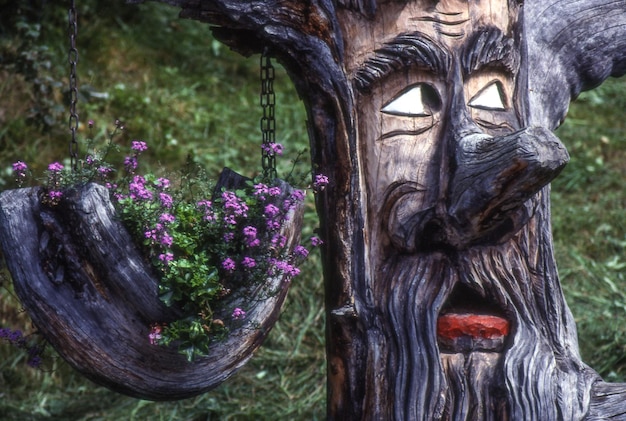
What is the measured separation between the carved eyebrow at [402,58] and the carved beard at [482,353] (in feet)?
2.05

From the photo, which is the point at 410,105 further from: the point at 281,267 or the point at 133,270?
the point at 133,270

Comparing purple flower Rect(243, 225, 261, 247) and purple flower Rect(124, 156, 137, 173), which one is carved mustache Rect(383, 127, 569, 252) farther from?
purple flower Rect(124, 156, 137, 173)

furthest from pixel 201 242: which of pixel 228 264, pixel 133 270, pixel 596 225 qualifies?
pixel 596 225

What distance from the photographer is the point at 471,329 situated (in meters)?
3.31

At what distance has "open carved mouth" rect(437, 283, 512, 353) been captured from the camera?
331cm

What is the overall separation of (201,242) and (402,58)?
917 mm

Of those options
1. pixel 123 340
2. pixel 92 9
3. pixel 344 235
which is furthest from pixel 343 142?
pixel 92 9

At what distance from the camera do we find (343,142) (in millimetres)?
3328

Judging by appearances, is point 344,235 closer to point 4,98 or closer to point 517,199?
point 517,199

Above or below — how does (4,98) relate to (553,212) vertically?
above

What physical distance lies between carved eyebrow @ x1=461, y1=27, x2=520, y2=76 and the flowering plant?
0.75 metres

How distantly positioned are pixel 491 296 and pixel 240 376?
2.38 metres

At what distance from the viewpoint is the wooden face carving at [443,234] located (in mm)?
3248

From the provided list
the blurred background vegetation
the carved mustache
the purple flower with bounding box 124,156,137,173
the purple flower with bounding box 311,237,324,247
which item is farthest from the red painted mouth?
the blurred background vegetation
